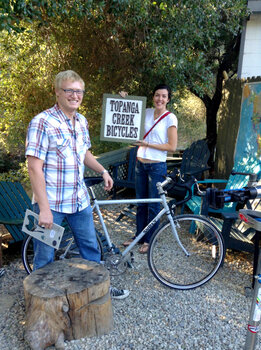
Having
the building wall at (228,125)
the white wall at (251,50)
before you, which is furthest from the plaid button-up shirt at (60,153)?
the white wall at (251,50)

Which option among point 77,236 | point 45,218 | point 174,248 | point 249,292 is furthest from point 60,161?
point 249,292

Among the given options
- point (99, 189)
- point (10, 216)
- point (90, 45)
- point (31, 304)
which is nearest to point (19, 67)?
point (90, 45)

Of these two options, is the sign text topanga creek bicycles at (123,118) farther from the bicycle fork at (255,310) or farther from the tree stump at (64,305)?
the bicycle fork at (255,310)

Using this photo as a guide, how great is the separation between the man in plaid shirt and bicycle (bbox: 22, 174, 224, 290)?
1.89ft

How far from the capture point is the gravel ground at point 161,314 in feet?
A: 8.24

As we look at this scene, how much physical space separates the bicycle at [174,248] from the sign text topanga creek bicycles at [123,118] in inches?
34.1

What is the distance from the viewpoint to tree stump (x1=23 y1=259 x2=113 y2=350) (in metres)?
2.30

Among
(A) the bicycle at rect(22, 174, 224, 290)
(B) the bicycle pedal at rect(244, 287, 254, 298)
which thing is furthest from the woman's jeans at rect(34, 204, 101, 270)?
(B) the bicycle pedal at rect(244, 287, 254, 298)

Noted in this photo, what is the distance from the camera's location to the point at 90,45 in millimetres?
5277

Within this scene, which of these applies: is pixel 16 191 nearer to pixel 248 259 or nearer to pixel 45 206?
pixel 45 206

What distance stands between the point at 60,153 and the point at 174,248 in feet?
6.97

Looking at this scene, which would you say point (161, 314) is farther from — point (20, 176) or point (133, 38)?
point (20, 176)

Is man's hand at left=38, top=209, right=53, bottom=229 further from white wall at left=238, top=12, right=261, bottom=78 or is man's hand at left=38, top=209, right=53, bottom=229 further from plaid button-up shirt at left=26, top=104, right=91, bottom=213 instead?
white wall at left=238, top=12, right=261, bottom=78

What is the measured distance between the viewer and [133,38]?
4828 mm
